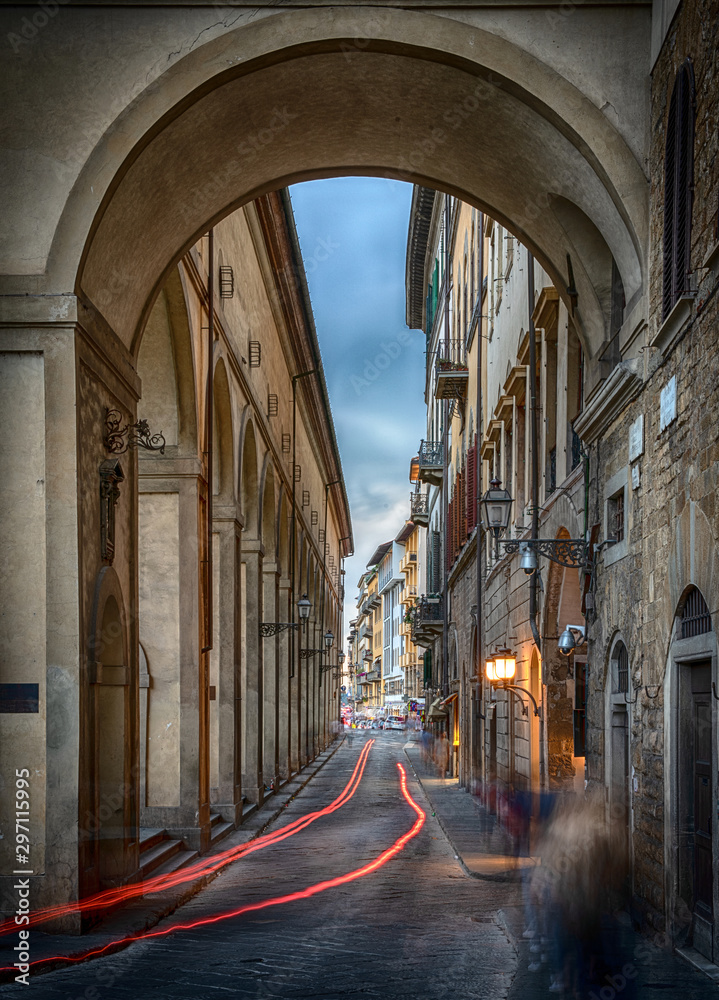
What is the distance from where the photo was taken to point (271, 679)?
93.4 feet

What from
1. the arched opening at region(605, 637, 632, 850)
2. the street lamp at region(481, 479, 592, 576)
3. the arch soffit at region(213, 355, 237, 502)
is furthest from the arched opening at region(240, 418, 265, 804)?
the arched opening at region(605, 637, 632, 850)

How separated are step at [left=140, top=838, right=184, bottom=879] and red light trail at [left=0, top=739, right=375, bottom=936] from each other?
134mm

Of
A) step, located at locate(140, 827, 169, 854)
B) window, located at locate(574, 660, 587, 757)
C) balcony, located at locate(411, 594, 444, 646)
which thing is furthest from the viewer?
balcony, located at locate(411, 594, 444, 646)

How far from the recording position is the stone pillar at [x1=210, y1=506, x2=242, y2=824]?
1830 cm

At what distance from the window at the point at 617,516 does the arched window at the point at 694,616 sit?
2.36 metres

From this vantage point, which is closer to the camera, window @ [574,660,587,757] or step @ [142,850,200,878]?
step @ [142,850,200,878]

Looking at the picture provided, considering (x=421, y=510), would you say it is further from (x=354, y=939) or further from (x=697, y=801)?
(x=697, y=801)

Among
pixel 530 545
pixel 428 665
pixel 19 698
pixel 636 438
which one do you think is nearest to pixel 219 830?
pixel 530 545

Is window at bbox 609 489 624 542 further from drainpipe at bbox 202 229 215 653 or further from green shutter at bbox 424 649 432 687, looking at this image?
green shutter at bbox 424 649 432 687

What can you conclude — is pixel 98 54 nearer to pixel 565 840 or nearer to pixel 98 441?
pixel 98 441

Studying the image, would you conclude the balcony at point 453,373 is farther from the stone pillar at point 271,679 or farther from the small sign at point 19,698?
the small sign at point 19,698

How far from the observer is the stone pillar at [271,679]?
88.5 feet

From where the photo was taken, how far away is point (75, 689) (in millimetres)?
9492

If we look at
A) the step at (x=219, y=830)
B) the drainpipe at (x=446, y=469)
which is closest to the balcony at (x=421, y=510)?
the drainpipe at (x=446, y=469)
